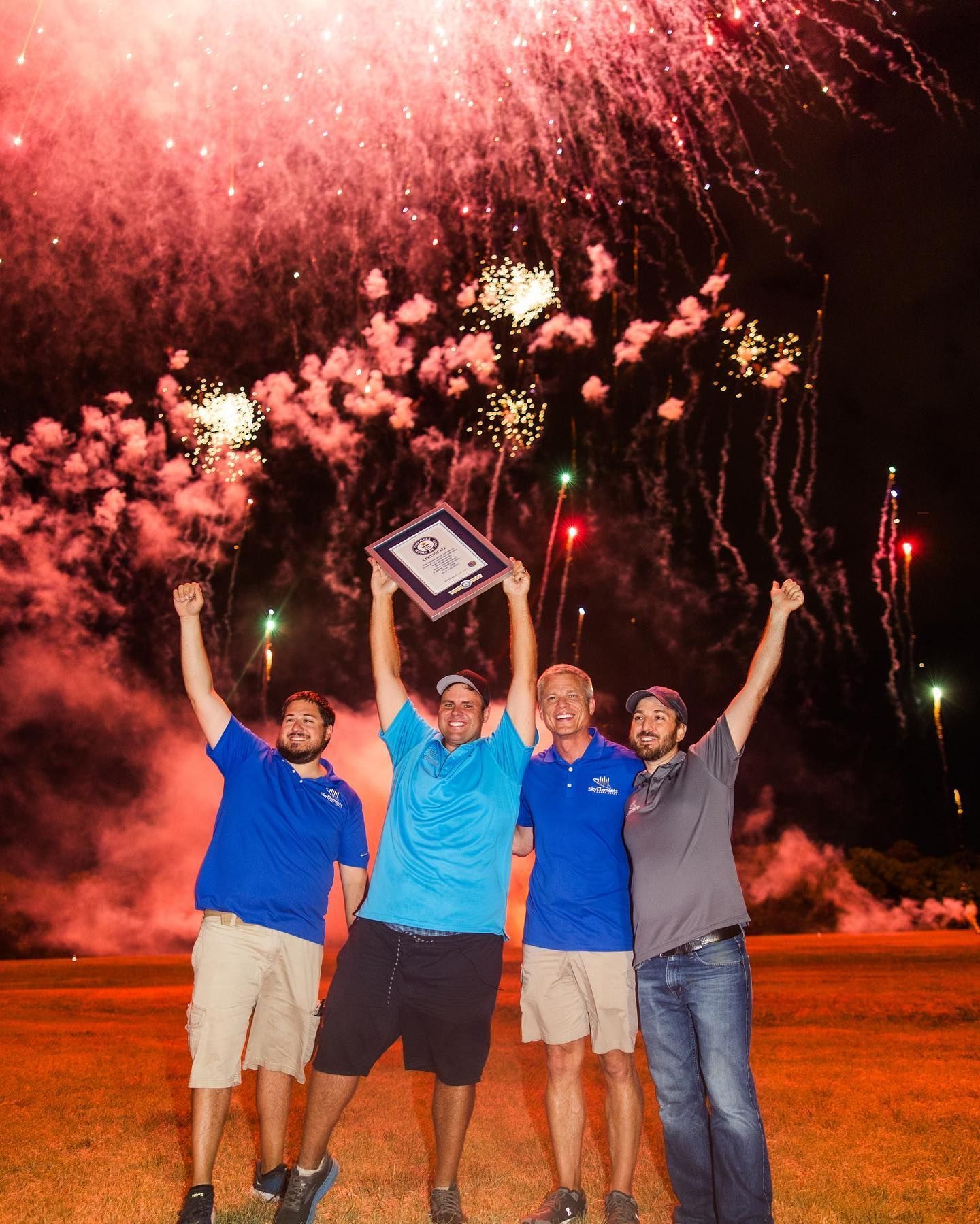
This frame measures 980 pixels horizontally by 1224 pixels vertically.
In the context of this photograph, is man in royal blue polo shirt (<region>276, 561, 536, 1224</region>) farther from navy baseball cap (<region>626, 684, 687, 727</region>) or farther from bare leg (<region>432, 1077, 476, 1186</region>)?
navy baseball cap (<region>626, 684, 687, 727</region>)

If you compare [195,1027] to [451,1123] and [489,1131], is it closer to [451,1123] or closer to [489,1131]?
[451,1123]

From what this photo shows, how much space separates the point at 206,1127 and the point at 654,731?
11.8 ft

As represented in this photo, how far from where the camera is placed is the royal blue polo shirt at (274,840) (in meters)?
6.17

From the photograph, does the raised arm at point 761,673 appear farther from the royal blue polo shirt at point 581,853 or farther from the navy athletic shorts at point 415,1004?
the navy athletic shorts at point 415,1004

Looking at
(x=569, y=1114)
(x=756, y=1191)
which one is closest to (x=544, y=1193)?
(x=569, y=1114)

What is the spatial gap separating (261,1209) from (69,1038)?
1033cm

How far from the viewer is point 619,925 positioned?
6.09 m

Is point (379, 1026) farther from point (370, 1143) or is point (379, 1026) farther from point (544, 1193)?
point (370, 1143)

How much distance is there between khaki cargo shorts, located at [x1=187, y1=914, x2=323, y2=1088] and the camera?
580 cm

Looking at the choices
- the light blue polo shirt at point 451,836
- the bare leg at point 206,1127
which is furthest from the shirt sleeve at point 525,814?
the bare leg at point 206,1127

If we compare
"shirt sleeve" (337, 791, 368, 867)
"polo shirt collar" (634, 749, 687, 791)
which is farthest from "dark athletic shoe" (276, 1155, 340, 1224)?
"polo shirt collar" (634, 749, 687, 791)

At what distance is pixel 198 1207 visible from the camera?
525 cm

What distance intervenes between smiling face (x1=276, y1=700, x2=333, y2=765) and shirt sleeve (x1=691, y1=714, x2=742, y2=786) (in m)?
2.62

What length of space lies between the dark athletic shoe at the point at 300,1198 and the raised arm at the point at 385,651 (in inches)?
108
